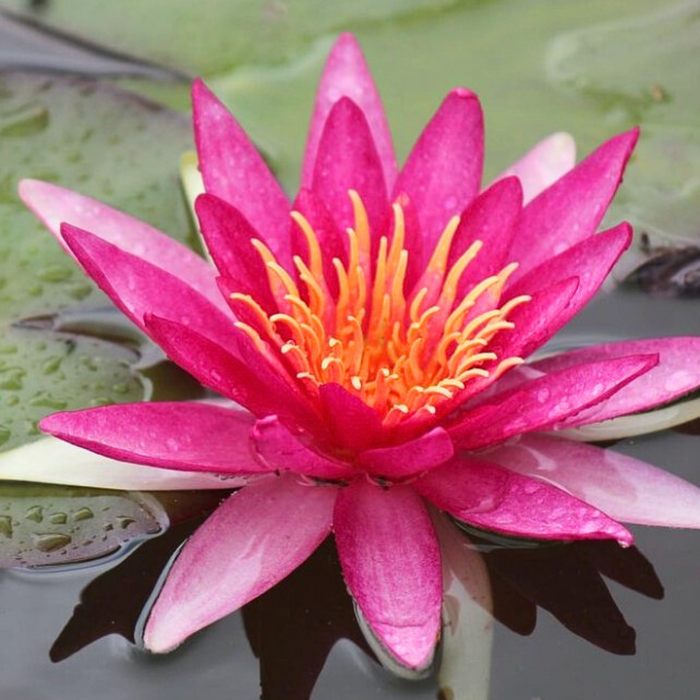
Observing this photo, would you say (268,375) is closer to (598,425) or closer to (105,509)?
(105,509)

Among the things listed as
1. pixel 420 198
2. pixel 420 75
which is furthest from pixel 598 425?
pixel 420 75

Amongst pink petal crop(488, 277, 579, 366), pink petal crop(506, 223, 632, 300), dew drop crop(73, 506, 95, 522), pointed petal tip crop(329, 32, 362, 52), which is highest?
pointed petal tip crop(329, 32, 362, 52)

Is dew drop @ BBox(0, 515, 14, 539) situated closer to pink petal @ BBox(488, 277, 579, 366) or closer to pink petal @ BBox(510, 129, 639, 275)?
pink petal @ BBox(488, 277, 579, 366)

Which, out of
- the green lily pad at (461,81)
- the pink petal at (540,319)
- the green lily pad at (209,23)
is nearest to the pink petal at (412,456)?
the pink petal at (540,319)

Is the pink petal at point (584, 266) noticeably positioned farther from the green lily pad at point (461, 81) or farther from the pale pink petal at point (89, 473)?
the green lily pad at point (461, 81)

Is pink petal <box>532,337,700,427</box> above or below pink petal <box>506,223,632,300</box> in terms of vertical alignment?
below

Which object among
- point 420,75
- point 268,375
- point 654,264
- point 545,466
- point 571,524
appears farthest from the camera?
point 420,75

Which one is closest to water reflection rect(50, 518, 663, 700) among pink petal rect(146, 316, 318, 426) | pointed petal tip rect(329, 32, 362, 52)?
pink petal rect(146, 316, 318, 426)
